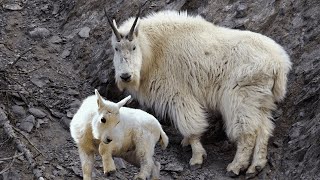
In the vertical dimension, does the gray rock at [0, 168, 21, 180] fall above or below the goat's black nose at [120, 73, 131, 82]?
below

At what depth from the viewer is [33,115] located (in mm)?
10227

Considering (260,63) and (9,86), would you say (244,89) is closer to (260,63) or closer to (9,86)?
(260,63)

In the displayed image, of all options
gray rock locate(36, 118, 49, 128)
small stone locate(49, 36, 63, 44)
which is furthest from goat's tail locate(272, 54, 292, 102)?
small stone locate(49, 36, 63, 44)

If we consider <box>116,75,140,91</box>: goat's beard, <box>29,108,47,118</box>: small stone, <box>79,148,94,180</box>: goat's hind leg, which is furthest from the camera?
<box>29,108,47,118</box>: small stone

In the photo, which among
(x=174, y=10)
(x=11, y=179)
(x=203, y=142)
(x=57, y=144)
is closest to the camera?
(x=11, y=179)

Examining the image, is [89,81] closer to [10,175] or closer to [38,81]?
[38,81]

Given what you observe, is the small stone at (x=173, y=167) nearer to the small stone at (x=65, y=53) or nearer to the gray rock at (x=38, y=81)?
the gray rock at (x=38, y=81)

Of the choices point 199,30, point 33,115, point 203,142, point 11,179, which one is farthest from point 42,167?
point 199,30

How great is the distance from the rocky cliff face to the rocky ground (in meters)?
0.02

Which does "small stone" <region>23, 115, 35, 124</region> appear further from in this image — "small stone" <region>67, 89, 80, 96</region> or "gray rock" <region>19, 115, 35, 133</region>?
"small stone" <region>67, 89, 80, 96</region>

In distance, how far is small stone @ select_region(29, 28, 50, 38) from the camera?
12380 millimetres

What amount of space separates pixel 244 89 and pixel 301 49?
1630 mm

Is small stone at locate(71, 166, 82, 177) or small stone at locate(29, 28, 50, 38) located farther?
small stone at locate(29, 28, 50, 38)

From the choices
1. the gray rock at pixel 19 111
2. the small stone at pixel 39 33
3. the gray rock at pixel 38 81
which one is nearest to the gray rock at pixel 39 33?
the small stone at pixel 39 33
